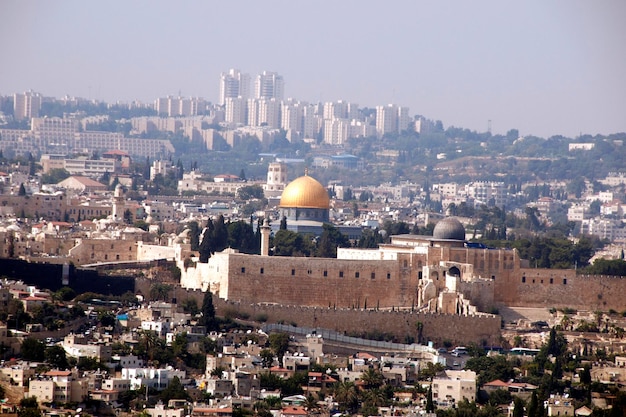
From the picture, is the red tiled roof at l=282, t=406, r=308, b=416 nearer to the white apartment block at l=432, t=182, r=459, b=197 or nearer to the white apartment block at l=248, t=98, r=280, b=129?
the white apartment block at l=432, t=182, r=459, b=197

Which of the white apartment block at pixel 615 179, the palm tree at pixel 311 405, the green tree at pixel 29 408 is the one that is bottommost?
the white apartment block at pixel 615 179

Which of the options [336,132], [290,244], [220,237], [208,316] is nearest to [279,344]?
[208,316]

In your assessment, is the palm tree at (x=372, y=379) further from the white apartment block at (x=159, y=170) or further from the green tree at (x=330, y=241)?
the white apartment block at (x=159, y=170)

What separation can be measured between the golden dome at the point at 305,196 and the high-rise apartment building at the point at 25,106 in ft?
365

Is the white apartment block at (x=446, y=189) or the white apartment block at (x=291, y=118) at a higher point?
the white apartment block at (x=291, y=118)

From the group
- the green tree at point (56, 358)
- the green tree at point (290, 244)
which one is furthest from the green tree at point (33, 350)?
the green tree at point (290, 244)

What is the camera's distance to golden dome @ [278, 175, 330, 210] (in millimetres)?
64875

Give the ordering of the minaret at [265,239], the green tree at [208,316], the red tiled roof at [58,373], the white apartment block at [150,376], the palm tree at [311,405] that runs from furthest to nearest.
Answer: the minaret at [265,239] < the green tree at [208,316] < the white apartment block at [150,376] < the palm tree at [311,405] < the red tiled roof at [58,373]

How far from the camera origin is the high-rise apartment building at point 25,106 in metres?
175

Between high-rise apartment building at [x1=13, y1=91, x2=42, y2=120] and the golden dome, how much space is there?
111m

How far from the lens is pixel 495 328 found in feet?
167

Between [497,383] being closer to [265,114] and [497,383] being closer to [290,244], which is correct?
[290,244]

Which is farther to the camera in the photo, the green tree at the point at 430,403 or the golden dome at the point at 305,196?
the golden dome at the point at 305,196

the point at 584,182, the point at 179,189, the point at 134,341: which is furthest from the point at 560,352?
the point at 584,182
